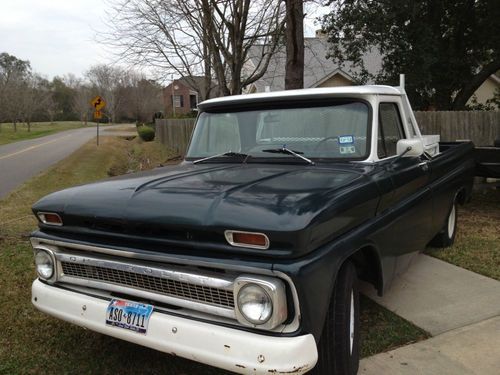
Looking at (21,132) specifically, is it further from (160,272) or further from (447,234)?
(160,272)

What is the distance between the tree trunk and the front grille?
7179 mm

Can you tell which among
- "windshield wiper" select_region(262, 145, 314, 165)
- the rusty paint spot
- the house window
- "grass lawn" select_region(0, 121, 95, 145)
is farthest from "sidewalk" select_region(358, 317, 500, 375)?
the house window

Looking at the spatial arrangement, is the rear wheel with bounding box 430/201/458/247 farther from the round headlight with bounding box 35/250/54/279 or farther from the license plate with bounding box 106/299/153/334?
the round headlight with bounding box 35/250/54/279

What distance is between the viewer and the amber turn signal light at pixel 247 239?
2.37 m

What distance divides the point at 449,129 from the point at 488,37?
774 cm

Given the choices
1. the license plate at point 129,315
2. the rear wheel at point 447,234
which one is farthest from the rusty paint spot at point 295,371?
the rear wheel at point 447,234

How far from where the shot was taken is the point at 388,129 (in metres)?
4.04

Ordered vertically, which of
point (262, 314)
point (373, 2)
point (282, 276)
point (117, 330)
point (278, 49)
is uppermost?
point (373, 2)

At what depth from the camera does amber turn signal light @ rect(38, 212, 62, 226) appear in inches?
122

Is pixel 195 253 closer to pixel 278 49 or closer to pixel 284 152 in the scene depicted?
pixel 284 152

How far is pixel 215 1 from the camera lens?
1136 cm

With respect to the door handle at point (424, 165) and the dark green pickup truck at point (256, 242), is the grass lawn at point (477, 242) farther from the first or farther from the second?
the dark green pickup truck at point (256, 242)

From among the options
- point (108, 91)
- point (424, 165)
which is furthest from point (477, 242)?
point (108, 91)

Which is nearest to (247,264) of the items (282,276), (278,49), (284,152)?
(282,276)
